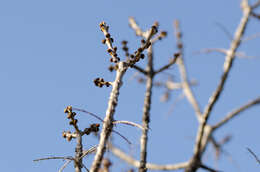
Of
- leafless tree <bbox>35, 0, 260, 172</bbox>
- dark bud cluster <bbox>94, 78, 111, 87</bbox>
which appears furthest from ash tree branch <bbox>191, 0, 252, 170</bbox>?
dark bud cluster <bbox>94, 78, 111, 87</bbox>

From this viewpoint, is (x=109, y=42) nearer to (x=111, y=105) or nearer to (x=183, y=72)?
(x=111, y=105)

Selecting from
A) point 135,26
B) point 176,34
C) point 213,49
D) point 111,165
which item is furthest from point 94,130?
point 176,34

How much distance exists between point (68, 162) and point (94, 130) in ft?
1.00

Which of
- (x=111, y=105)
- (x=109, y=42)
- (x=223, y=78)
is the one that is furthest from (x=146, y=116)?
(x=111, y=105)

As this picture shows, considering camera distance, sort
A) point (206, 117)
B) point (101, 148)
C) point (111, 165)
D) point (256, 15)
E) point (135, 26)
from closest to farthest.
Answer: point (101, 148) < point (111, 165) < point (206, 117) < point (256, 15) < point (135, 26)

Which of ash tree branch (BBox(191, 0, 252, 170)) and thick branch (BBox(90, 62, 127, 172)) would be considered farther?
ash tree branch (BBox(191, 0, 252, 170))

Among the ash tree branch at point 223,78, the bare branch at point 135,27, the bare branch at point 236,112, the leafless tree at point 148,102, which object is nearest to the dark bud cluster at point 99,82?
the leafless tree at point 148,102

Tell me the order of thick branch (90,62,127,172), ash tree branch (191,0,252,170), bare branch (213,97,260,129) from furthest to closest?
bare branch (213,97,260,129) → ash tree branch (191,0,252,170) → thick branch (90,62,127,172)

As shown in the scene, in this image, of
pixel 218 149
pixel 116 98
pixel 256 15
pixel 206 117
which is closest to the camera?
pixel 116 98

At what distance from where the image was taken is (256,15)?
23.1ft

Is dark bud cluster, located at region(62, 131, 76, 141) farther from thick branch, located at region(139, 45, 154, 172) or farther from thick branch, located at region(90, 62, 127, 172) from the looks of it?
thick branch, located at region(139, 45, 154, 172)

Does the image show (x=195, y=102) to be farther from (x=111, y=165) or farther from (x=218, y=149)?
(x=111, y=165)

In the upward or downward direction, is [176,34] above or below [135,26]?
above

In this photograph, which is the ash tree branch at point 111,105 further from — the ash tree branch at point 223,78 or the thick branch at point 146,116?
the ash tree branch at point 223,78
